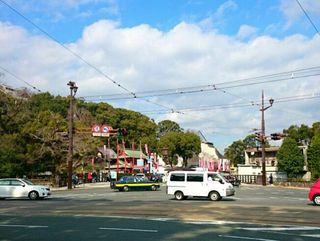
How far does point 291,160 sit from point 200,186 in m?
52.2

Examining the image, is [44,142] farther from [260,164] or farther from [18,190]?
[260,164]

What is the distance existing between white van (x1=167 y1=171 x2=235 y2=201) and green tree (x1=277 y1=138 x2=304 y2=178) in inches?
2015

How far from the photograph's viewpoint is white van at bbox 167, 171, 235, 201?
1174 inches

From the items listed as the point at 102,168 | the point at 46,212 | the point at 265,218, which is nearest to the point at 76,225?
the point at 46,212

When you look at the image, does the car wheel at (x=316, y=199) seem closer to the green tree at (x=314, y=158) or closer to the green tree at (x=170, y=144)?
the green tree at (x=314, y=158)

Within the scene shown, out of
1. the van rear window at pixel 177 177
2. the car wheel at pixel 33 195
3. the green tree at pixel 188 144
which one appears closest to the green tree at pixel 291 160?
the green tree at pixel 188 144

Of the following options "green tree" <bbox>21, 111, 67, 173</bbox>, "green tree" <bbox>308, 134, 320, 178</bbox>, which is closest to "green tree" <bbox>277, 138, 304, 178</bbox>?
"green tree" <bbox>308, 134, 320, 178</bbox>

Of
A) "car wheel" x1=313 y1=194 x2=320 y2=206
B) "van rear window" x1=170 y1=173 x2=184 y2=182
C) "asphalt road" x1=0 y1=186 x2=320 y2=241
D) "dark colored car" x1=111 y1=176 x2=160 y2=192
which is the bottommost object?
"asphalt road" x1=0 y1=186 x2=320 y2=241

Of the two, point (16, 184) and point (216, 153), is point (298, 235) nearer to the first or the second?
point (16, 184)

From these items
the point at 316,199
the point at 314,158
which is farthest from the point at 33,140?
the point at 314,158

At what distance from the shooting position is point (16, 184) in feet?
105

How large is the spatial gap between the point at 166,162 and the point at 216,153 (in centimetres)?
3735

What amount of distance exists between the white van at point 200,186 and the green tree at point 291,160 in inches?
2015

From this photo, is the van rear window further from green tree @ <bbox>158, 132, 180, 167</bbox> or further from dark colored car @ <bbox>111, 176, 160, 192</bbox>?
green tree @ <bbox>158, 132, 180, 167</bbox>
